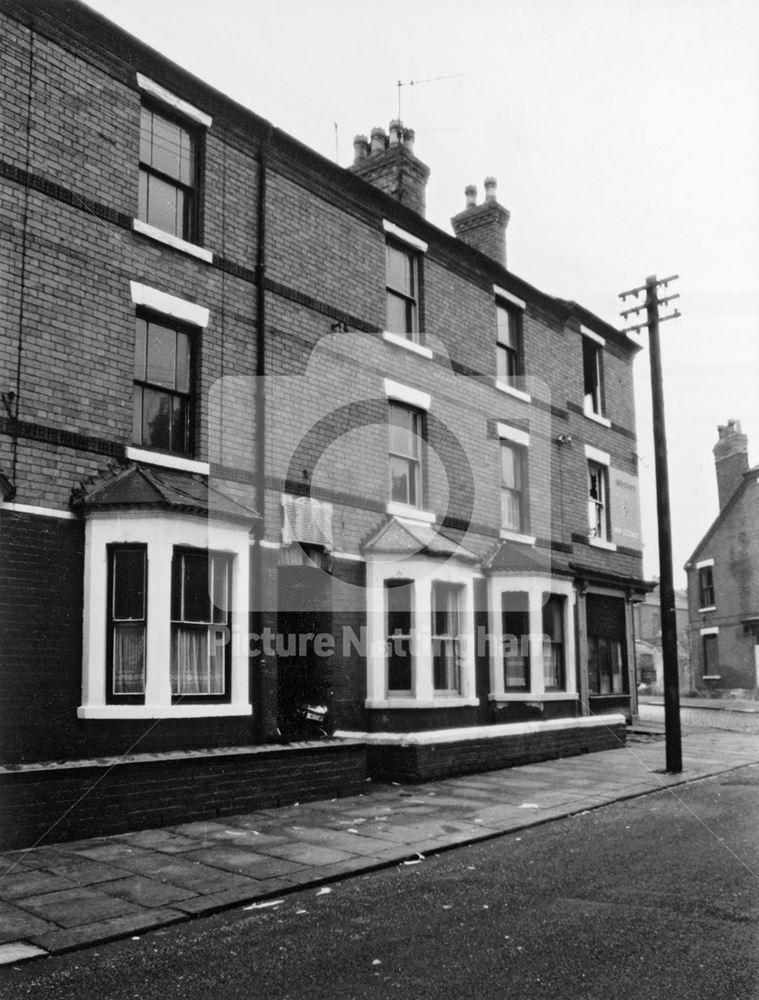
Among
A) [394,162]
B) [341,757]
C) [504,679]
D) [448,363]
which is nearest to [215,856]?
[341,757]

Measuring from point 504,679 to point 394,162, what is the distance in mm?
9795

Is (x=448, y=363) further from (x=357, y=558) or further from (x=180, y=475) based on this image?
(x=180, y=475)

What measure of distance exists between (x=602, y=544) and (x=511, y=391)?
486 cm

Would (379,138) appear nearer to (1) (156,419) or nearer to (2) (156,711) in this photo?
(1) (156,419)

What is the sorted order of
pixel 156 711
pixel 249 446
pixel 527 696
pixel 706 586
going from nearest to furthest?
pixel 156 711 < pixel 249 446 < pixel 527 696 < pixel 706 586

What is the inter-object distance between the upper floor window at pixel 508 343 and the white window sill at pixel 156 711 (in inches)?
374

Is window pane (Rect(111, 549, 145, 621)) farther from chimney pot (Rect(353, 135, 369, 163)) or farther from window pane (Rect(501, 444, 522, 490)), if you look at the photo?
chimney pot (Rect(353, 135, 369, 163))

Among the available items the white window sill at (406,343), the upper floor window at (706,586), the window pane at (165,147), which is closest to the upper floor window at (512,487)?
the white window sill at (406,343)

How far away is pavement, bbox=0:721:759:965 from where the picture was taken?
239 inches

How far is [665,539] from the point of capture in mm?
14648

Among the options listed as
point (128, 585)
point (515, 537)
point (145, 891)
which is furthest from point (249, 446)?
point (515, 537)

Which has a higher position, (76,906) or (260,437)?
(260,437)

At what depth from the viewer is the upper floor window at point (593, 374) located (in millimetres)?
20938

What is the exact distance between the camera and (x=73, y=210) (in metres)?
10.4
